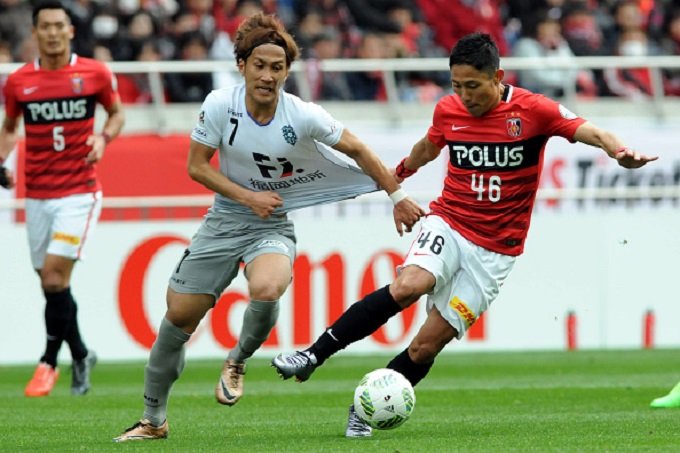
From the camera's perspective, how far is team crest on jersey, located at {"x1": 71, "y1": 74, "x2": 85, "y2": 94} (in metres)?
11.4

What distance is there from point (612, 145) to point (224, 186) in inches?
83.4

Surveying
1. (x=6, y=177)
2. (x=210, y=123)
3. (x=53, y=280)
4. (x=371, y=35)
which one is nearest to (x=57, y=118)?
(x=6, y=177)

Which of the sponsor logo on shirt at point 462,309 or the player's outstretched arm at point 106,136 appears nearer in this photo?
the sponsor logo on shirt at point 462,309

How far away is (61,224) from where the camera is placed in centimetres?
1129

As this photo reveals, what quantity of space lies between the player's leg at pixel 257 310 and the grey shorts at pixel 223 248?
88 millimetres

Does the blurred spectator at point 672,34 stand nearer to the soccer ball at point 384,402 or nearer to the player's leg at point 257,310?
the player's leg at point 257,310

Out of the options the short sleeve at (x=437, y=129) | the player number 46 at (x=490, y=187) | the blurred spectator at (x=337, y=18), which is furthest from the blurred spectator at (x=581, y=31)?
the player number 46 at (x=490, y=187)

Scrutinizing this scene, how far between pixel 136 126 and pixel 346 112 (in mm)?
2523

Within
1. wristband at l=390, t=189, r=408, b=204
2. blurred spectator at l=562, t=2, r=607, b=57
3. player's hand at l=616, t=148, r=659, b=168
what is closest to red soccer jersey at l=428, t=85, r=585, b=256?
wristband at l=390, t=189, r=408, b=204

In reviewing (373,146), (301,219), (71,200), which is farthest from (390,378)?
(373,146)

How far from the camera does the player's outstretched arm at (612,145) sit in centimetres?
745

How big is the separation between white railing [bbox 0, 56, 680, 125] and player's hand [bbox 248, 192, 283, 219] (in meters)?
8.68

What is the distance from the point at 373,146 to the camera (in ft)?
53.8

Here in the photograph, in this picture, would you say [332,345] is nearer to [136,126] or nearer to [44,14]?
[44,14]
